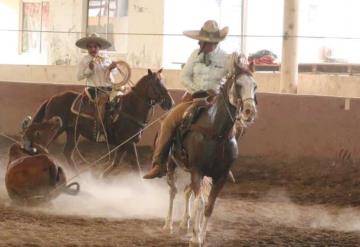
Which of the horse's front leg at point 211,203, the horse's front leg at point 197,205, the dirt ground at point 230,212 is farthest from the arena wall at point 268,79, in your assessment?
the horse's front leg at point 197,205

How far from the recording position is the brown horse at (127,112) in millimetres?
10633

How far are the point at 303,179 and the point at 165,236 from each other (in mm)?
4137

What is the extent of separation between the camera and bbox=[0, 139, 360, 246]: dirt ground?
7.68m

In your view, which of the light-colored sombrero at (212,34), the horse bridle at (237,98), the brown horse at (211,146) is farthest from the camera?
the light-colored sombrero at (212,34)

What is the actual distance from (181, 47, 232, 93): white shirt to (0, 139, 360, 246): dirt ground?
1610mm

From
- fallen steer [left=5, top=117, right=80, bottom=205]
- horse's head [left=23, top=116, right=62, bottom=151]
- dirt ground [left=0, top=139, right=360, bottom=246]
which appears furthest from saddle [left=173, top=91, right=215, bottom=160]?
horse's head [left=23, top=116, right=62, bottom=151]

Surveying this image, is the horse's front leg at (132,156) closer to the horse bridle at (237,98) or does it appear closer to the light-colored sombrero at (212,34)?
the light-colored sombrero at (212,34)

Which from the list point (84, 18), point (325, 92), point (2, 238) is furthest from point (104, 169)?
point (84, 18)

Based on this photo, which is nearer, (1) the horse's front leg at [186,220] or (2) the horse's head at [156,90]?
(1) the horse's front leg at [186,220]

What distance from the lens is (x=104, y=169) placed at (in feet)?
38.0

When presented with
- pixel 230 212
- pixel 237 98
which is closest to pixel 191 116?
pixel 237 98

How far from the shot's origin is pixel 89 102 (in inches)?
440

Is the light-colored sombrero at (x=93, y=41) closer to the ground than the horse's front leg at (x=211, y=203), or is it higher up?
higher up

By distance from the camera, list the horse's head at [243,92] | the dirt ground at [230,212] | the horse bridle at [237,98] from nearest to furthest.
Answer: the horse's head at [243,92] → the horse bridle at [237,98] → the dirt ground at [230,212]
